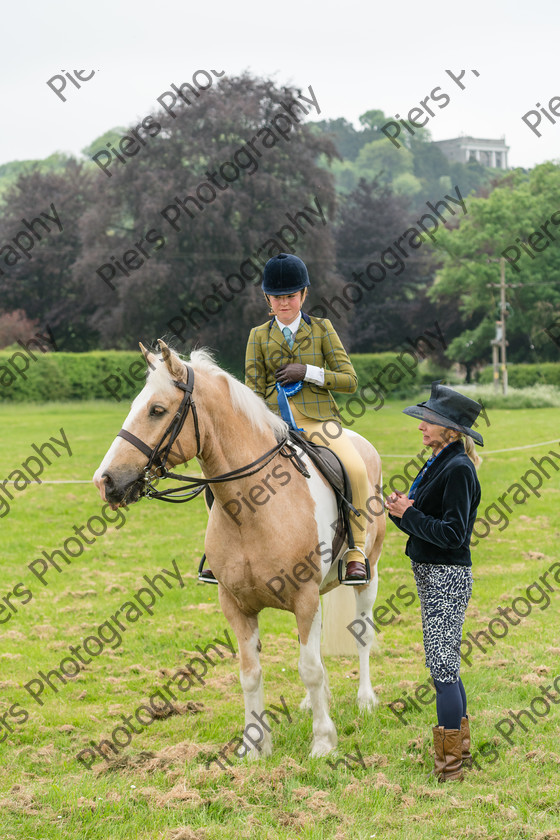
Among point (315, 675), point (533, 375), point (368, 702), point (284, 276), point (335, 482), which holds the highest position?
point (284, 276)

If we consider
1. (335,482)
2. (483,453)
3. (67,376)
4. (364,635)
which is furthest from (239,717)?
(67,376)

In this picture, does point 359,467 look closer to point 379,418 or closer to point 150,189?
point 379,418

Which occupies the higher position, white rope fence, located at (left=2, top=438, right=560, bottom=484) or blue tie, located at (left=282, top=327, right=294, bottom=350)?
blue tie, located at (left=282, top=327, right=294, bottom=350)

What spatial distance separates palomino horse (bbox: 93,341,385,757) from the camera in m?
3.88

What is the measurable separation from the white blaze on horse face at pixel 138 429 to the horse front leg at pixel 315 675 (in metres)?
1.42

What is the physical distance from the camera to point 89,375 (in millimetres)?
31359

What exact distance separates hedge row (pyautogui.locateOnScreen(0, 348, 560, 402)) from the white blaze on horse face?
22707 mm

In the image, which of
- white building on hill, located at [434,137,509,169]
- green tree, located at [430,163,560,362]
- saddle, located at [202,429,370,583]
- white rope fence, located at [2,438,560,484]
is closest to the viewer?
saddle, located at [202,429,370,583]

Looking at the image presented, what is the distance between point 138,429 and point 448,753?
237 centimetres

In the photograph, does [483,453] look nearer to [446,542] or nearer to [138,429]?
[446,542]

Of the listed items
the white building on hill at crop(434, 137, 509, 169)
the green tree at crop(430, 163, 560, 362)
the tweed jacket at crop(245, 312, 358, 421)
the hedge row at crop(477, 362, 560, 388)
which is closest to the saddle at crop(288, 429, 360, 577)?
the tweed jacket at crop(245, 312, 358, 421)

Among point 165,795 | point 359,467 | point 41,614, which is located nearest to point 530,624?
point 359,467

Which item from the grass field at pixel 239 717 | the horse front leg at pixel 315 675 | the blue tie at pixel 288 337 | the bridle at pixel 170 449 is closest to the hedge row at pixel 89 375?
the grass field at pixel 239 717

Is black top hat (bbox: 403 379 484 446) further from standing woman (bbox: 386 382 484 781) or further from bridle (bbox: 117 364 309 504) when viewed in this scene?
bridle (bbox: 117 364 309 504)
